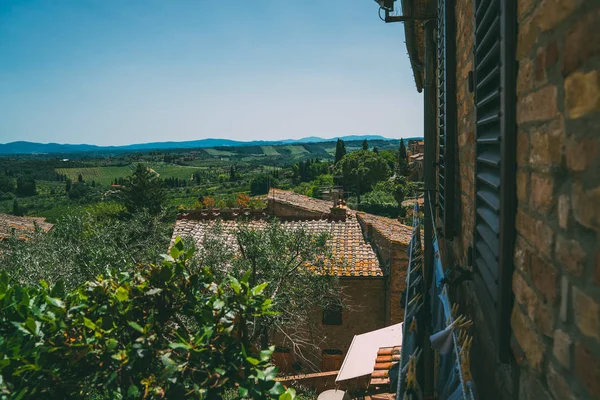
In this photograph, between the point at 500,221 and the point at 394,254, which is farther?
the point at 394,254

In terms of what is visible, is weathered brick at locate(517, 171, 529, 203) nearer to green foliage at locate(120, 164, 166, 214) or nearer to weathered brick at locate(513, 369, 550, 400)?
weathered brick at locate(513, 369, 550, 400)

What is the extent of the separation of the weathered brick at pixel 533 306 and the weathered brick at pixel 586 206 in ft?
1.22

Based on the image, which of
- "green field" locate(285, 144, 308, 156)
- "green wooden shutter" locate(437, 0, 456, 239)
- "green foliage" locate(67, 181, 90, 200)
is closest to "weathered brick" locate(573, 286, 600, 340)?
"green wooden shutter" locate(437, 0, 456, 239)

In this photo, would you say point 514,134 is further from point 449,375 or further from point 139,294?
point 139,294

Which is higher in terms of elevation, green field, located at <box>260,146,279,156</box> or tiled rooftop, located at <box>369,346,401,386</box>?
green field, located at <box>260,146,279,156</box>

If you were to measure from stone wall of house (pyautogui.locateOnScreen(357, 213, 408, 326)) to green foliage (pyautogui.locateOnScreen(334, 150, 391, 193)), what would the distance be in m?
38.4

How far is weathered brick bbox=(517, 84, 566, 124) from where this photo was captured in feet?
4.09

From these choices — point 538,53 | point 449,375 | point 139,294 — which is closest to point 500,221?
point 538,53

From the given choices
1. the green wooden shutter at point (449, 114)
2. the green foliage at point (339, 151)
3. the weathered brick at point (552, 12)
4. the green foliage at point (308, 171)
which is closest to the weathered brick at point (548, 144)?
the weathered brick at point (552, 12)

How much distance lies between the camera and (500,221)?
1.63m

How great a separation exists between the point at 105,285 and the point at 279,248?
735 cm

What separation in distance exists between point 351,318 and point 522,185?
13.2 meters

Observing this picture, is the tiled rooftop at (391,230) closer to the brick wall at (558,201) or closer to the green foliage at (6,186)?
the brick wall at (558,201)

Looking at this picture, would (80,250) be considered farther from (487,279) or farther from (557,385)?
(557,385)
